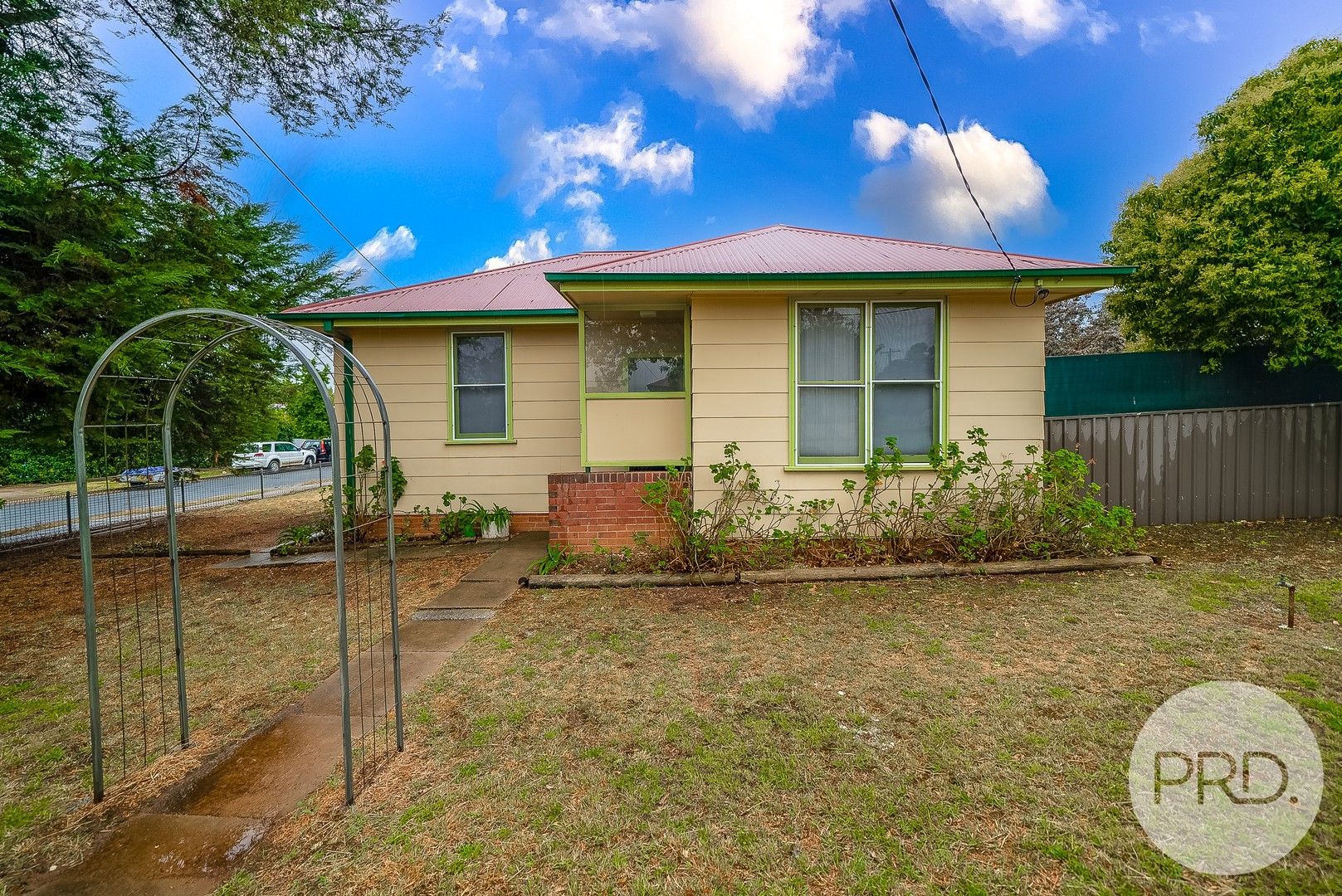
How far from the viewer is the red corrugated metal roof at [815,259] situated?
18.0 ft

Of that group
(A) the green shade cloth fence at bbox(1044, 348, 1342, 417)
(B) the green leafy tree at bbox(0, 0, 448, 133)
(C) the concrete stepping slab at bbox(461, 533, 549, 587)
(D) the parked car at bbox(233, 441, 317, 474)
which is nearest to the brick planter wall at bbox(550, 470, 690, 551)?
(C) the concrete stepping slab at bbox(461, 533, 549, 587)

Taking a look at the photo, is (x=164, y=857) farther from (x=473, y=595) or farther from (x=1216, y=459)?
(x=1216, y=459)

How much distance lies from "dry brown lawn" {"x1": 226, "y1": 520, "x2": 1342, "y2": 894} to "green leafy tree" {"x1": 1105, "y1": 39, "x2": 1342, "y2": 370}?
3.68 m

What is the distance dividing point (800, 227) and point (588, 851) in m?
7.87

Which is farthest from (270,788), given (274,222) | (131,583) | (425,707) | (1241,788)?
(274,222)

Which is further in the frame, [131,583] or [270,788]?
[131,583]

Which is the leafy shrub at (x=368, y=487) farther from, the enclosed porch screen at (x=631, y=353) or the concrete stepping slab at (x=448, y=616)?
the enclosed porch screen at (x=631, y=353)

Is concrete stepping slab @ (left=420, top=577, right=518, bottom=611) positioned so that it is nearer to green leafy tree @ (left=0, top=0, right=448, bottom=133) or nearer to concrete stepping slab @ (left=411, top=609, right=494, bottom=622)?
concrete stepping slab @ (left=411, top=609, right=494, bottom=622)

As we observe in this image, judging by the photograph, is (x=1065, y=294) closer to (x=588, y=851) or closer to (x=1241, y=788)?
(x=1241, y=788)

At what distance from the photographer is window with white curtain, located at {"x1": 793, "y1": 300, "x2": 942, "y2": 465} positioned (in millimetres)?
5871

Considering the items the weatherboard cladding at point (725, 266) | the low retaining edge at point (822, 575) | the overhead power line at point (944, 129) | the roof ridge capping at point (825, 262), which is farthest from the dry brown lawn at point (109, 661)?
the overhead power line at point (944, 129)

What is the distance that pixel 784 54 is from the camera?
31.4 ft

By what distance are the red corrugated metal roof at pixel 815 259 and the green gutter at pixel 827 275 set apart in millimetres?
44

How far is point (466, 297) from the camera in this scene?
7.73 metres
